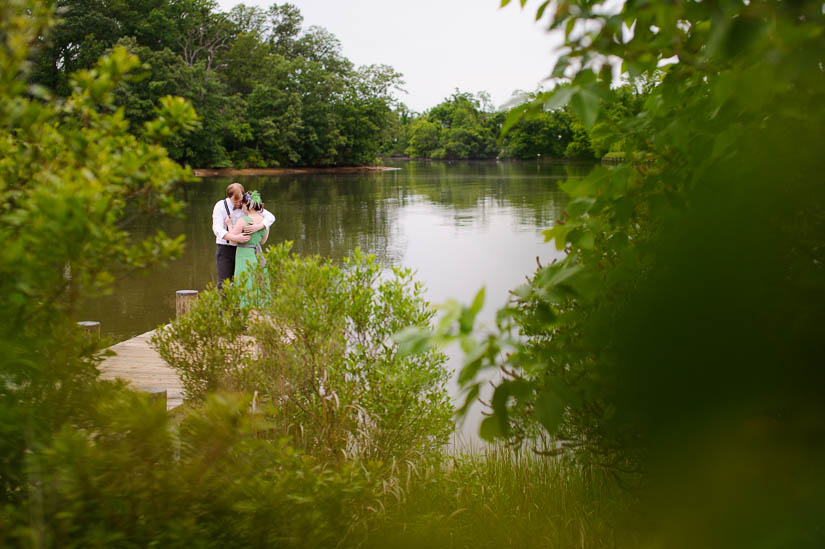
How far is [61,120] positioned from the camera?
2391mm

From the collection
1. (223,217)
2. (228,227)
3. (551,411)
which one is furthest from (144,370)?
(551,411)

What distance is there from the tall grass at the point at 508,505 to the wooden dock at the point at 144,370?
3153 mm

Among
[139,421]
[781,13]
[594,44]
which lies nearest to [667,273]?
[781,13]

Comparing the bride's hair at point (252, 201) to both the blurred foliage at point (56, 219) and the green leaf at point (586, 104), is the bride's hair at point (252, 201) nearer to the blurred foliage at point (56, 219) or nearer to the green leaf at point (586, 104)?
the blurred foliage at point (56, 219)

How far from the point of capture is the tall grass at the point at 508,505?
11.3ft

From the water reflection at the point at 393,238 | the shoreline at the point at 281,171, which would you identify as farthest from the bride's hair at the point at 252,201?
the shoreline at the point at 281,171

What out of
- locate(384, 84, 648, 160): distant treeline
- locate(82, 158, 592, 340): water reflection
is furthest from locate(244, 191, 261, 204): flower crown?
locate(384, 84, 648, 160): distant treeline

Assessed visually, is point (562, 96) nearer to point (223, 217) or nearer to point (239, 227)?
point (239, 227)

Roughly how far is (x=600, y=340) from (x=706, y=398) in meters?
0.19

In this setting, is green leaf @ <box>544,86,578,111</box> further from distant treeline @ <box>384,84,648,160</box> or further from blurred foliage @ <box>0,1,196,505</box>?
distant treeline @ <box>384,84,648,160</box>

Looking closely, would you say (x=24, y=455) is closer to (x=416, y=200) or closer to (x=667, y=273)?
(x=667, y=273)

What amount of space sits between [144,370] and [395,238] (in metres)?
16.2

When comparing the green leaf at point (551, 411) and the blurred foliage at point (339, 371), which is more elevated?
the green leaf at point (551, 411)

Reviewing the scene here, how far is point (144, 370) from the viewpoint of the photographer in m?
7.57
